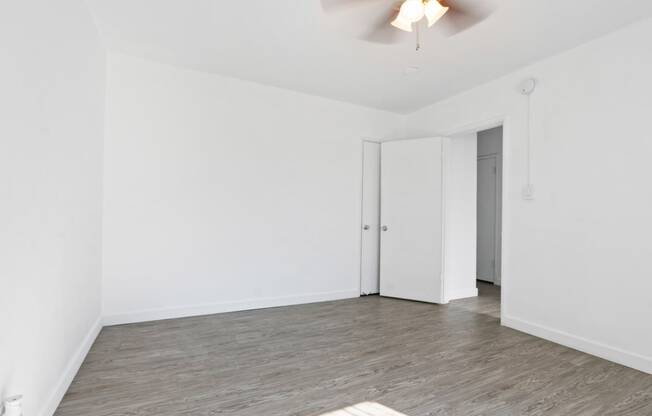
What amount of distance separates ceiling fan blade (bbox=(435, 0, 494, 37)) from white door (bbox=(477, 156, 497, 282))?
3630 mm

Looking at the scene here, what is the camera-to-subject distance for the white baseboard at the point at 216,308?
3.22 m

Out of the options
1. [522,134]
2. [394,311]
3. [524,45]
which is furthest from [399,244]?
[524,45]

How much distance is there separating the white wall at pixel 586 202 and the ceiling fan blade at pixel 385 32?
5.08 ft

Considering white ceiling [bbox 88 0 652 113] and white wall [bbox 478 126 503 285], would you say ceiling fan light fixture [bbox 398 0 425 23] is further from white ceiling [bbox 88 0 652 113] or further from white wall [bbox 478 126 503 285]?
white wall [bbox 478 126 503 285]

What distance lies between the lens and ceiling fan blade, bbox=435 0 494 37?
2.18 m

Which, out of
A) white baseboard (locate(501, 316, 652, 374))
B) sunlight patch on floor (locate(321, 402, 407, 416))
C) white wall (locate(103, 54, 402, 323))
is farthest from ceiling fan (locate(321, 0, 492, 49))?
white baseboard (locate(501, 316, 652, 374))

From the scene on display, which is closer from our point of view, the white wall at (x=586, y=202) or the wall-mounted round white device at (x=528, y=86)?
the white wall at (x=586, y=202)

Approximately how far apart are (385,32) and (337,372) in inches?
96.3

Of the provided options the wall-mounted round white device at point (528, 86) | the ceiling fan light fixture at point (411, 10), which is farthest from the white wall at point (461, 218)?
the ceiling fan light fixture at point (411, 10)

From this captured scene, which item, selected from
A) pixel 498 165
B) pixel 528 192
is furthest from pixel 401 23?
pixel 498 165

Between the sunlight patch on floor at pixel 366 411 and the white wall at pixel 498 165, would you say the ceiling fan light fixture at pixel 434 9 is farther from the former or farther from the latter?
the white wall at pixel 498 165

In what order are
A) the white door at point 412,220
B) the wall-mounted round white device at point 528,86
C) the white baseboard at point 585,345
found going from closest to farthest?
the white baseboard at point 585,345
the wall-mounted round white device at point 528,86
the white door at point 412,220

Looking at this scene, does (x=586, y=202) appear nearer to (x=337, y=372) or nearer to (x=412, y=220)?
(x=412, y=220)

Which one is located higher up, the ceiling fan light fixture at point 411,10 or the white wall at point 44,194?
the ceiling fan light fixture at point 411,10
